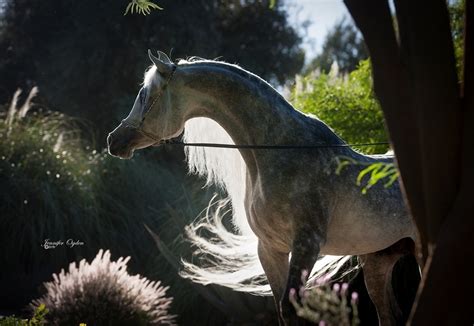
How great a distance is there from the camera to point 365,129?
7477mm

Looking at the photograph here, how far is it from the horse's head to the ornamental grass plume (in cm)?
227

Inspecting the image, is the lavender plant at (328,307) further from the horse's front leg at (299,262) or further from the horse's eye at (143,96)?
the horse's eye at (143,96)

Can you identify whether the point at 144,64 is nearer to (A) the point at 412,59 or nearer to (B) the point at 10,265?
(B) the point at 10,265

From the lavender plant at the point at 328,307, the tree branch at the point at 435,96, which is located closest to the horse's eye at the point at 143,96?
the lavender plant at the point at 328,307

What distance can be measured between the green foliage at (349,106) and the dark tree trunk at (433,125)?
4.32 meters

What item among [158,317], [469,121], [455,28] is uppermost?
[455,28]

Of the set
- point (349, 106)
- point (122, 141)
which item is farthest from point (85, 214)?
point (122, 141)

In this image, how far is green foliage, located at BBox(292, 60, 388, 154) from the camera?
7.46 meters

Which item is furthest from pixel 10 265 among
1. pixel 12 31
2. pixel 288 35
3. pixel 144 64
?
pixel 288 35

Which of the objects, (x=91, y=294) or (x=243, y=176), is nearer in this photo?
(x=243, y=176)

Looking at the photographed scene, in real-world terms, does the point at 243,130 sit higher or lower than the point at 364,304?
higher

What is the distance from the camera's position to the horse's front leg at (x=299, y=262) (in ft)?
13.1

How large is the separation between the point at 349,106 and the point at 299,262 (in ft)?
13.1

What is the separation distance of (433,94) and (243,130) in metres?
1.88
